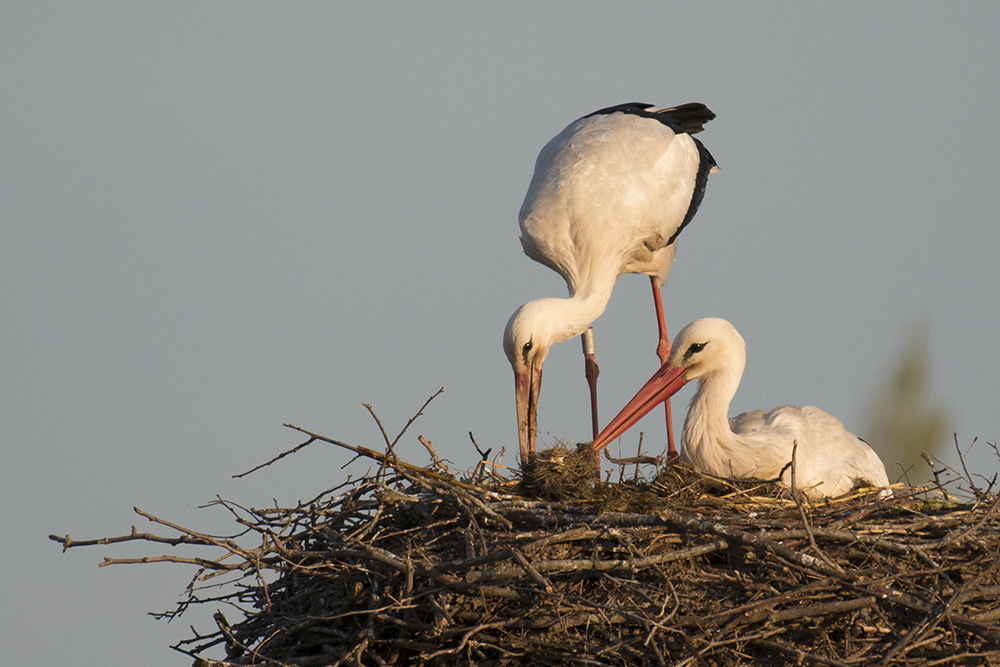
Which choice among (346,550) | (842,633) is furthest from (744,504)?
(346,550)

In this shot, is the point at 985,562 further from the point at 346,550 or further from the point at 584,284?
the point at 584,284

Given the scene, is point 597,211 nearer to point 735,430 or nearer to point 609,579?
point 735,430

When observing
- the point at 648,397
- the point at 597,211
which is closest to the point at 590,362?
the point at 597,211

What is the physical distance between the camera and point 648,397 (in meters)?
5.85

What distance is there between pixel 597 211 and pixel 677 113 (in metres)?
1.60

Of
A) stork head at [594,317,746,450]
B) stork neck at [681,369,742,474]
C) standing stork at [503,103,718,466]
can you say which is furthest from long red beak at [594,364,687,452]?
standing stork at [503,103,718,466]

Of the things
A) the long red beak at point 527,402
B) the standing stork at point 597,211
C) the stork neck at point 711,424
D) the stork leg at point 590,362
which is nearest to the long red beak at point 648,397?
the stork neck at point 711,424

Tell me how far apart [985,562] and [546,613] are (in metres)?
1.57

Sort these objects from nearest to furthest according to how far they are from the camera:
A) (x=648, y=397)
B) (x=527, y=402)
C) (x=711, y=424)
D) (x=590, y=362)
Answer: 1. (x=711, y=424)
2. (x=648, y=397)
3. (x=527, y=402)
4. (x=590, y=362)

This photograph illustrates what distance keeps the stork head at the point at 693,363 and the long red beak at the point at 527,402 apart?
20.3 inches

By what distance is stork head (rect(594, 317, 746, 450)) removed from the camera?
18.7ft

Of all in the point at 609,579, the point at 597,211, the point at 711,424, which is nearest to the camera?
the point at 609,579

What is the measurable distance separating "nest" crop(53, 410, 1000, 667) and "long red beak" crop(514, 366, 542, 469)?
1.42 meters

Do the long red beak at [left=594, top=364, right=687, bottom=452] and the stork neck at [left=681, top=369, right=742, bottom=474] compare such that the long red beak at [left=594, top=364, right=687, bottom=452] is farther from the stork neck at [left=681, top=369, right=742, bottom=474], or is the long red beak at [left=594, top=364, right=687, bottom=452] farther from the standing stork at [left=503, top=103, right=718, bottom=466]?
the standing stork at [left=503, top=103, right=718, bottom=466]
